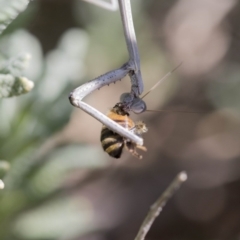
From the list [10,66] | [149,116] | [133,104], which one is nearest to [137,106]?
[133,104]

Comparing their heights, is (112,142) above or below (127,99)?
below

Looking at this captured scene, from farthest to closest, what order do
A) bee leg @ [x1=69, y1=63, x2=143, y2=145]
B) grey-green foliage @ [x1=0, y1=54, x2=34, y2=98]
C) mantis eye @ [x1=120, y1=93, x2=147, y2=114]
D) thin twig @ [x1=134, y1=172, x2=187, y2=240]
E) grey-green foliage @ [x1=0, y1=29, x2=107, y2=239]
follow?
grey-green foliage @ [x1=0, y1=29, x2=107, y2=239] < mantis eye @ [x1=120, y1=93, x2=147, y2=114] < bee leg @ [x1=69, y1=63, x2=143, y2=145] < grey-green foliage @ [x1=0, y1=54, x2=34, y2=98] < thin twig @ [x1=134, y1=172, x2=187, y2=240]

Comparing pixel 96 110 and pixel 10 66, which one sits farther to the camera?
pixel 96 110

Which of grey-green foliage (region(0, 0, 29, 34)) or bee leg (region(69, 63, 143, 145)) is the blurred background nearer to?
bee leg (region(69, 63, 143, 145))

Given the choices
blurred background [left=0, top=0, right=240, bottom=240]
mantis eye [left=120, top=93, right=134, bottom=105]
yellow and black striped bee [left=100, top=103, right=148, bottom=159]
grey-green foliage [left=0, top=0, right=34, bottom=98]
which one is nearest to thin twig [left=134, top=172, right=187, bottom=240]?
yellow and black striped bee [left=100, top=103, right=148, bottom=159]

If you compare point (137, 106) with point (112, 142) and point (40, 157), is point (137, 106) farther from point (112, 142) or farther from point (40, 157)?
point (40, 157)
